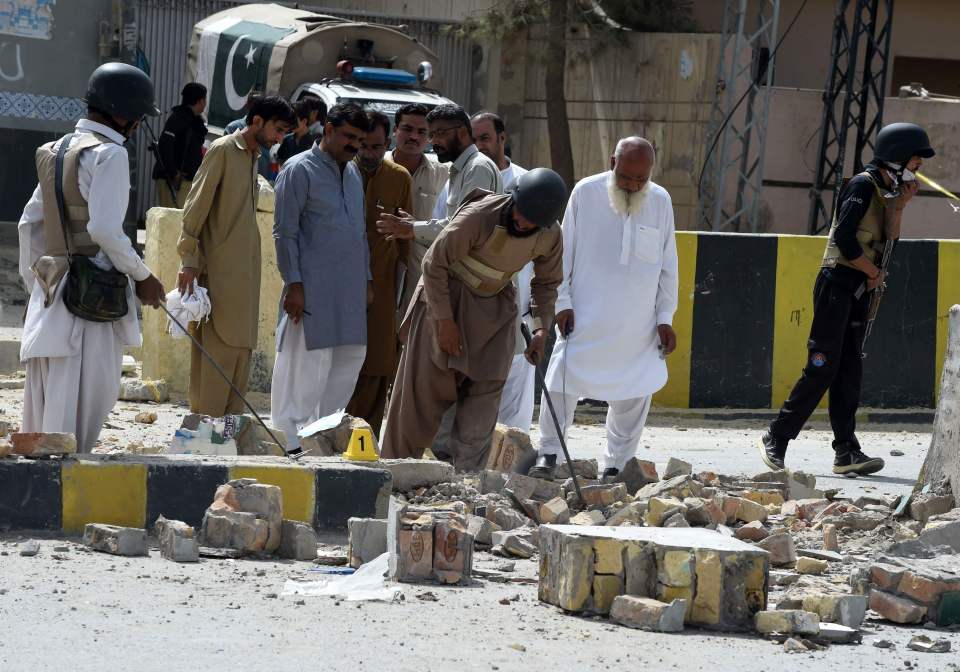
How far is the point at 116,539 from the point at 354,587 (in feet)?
2.94

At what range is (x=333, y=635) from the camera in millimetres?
4375

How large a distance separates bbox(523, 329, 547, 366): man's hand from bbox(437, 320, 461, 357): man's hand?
15.8 inches

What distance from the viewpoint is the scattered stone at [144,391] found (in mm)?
9523

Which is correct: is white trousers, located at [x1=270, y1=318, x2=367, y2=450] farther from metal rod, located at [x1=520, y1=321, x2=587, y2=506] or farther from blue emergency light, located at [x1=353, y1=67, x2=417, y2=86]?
blue emergency light, located at [x1=353, y1=67, x2=417, y2=86]

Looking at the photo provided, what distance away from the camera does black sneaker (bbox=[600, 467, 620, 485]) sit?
23.4ft

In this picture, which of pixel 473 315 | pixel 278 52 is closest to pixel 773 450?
pixel 473 315

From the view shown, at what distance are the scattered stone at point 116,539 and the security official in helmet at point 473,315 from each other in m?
1.75

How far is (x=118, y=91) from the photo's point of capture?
5.96 m

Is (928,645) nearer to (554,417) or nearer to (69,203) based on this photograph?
(554,417)

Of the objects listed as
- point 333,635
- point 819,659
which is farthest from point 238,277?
point 819,659

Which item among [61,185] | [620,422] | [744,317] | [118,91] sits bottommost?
[620,422]

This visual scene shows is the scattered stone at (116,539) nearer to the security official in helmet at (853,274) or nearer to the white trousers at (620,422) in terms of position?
the white trousers at (620,422)

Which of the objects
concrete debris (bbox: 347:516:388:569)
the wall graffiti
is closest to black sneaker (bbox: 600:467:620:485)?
concrete debris (bbox: 347:516:388:569)

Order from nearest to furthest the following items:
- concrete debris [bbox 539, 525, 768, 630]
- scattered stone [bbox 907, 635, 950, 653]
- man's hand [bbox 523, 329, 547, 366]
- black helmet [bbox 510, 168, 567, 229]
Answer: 1. scattered stone [bbox 907, 635, 950, 653]
2. concrete debris [bbox 539, 525, 768, 630]
3. black helmet [bbox 510, 168, 567, 229]
4. man's hand [bbox 523, 329, 547, 366]
